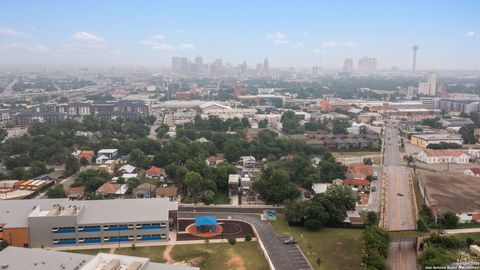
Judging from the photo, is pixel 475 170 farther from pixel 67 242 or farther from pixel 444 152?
pixel 67 242

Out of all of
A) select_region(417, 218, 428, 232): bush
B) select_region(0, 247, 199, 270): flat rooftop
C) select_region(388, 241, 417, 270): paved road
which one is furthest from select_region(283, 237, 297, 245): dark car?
select_region(417, 218, 428, 232): bush

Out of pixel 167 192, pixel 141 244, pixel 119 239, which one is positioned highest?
pixel 167 192

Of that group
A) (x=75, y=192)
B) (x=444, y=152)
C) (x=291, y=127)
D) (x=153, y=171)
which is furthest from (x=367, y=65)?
(x=75, y=192)

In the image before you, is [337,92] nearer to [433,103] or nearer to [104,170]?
[433,103]

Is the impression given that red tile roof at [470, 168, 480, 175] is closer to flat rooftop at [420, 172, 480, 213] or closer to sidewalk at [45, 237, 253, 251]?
flat rooftop at [420, 172, 480, 213]

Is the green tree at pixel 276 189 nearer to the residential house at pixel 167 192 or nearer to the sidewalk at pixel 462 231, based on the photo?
the residential house at pixel 167 192

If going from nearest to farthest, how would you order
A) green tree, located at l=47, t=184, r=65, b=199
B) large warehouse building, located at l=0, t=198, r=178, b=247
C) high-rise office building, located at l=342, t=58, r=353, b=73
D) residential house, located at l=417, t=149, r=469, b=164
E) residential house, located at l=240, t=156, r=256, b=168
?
large warehouse building, located at l=0, t=198, r=178, b=247, green tree, located at l=47, t=184, r=65, b=199, residential house, located at l=240, t=156, r=256, b=168, residential house, located at l=417, t=149, r=469, b=164, high-rise office building, located at l=342, t=58, r=353, b=73

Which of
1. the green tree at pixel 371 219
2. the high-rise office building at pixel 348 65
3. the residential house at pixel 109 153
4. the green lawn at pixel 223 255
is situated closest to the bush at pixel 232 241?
the green lawn at pixel 223 255
